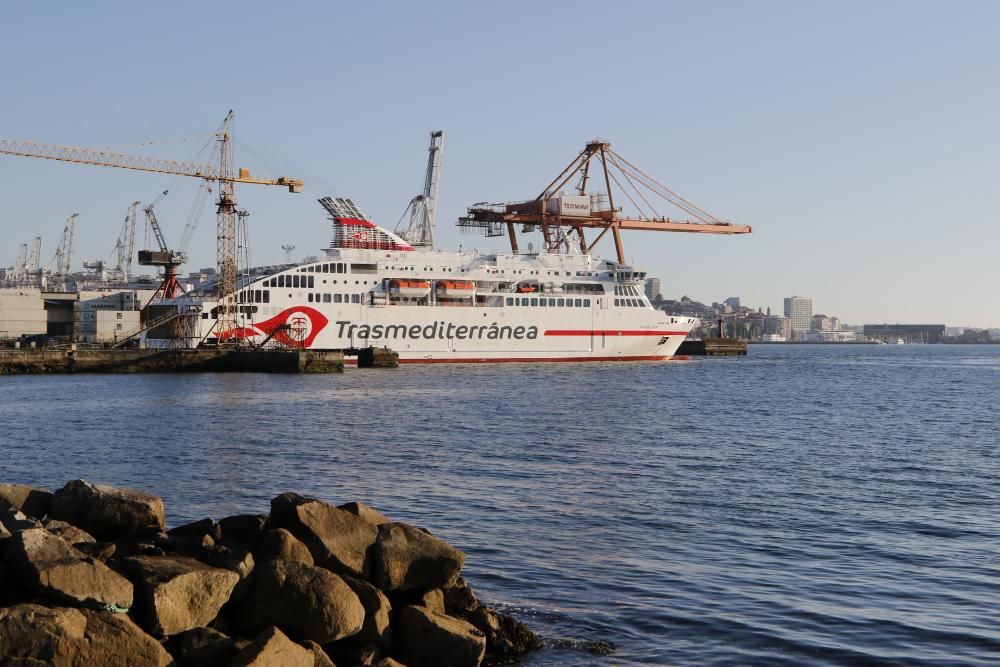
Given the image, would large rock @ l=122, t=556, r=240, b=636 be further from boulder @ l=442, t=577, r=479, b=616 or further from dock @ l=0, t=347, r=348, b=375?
dock @ l=0, t=347, r=348, b=375

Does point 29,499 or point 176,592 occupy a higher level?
point 29,499

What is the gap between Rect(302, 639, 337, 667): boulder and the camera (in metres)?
7.92

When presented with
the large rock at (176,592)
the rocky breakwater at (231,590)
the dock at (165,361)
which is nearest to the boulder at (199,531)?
the rocky breakwater at (231,590)

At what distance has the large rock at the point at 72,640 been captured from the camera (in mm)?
6957

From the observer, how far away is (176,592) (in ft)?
26.0

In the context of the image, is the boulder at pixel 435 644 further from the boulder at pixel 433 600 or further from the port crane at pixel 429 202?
the port crane at pixel 429 202

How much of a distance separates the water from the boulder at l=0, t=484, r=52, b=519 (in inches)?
165

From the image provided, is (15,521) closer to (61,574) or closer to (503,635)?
(61,574)

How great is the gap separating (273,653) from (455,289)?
6016 centimetres

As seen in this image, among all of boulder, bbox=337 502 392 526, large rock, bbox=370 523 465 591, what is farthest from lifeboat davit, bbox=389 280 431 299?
large rock, bbox=370 523 465 591

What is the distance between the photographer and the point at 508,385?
47.8 m

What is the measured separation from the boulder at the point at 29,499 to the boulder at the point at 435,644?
4.17 metres

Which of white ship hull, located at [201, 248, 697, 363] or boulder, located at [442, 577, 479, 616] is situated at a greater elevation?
white ship hull, located at [201, 248, 697, 363]

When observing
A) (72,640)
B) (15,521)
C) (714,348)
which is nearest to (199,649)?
(72,640)
